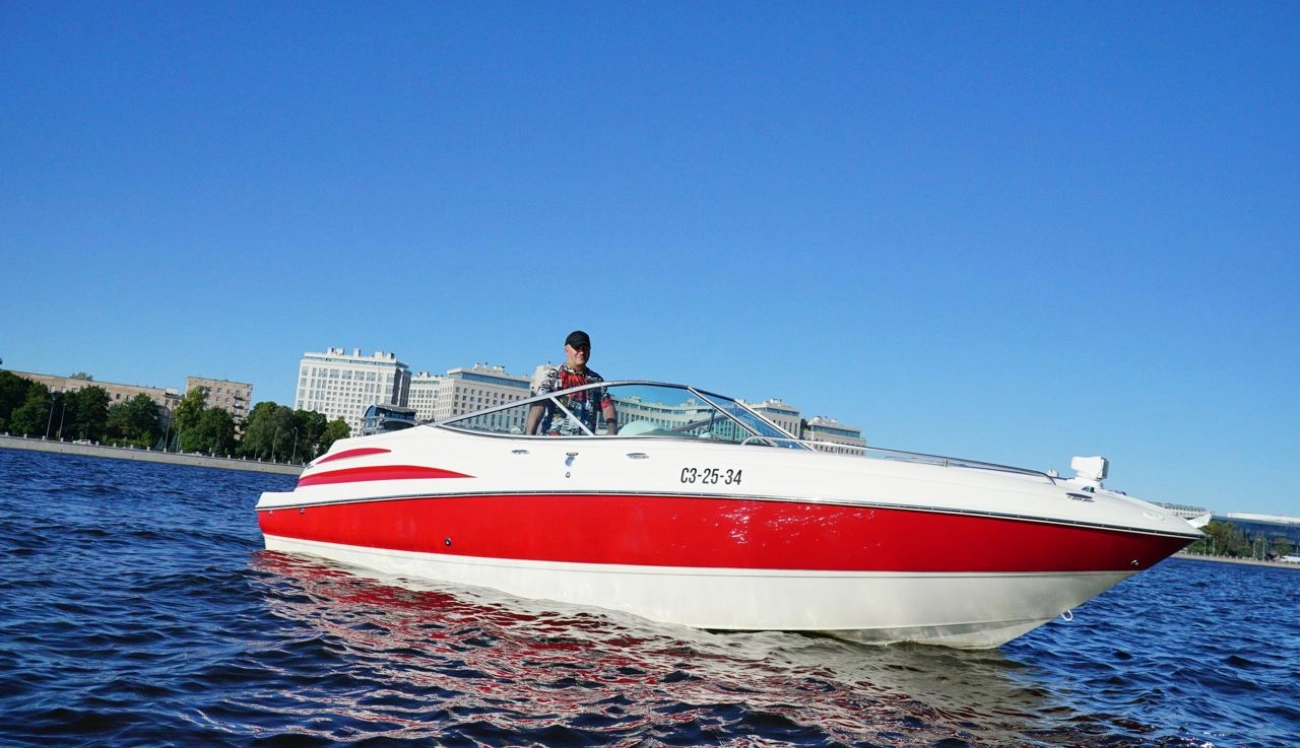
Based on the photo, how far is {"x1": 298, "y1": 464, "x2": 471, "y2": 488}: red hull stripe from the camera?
23.6ft

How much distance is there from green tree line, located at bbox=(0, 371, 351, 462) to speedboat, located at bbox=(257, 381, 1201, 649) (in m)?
96.9

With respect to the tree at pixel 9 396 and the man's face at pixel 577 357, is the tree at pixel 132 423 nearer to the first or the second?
the tree at pixel 9 396

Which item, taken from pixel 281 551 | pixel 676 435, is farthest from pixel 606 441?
pixel 281 551

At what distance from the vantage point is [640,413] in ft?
22.5

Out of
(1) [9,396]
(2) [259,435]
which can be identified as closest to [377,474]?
(2) [259,435]

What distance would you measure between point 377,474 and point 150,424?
4404 inches

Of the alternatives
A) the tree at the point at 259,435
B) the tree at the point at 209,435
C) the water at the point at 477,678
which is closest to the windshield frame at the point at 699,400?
the water at the point at 477,678

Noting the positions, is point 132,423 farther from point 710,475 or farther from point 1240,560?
point 1240,560

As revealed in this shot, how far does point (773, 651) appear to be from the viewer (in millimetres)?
5469

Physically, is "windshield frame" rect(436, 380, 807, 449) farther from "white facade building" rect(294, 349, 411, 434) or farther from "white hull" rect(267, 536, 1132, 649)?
"white facade building" rect(294, 349, 411, 434)

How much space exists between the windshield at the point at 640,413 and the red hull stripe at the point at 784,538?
73cm

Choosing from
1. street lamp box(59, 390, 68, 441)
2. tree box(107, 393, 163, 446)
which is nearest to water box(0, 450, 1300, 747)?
street lamp box(59, 390, 68, 441)

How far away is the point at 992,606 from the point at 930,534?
721 millimetres

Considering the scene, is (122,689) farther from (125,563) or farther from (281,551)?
(281,551)
